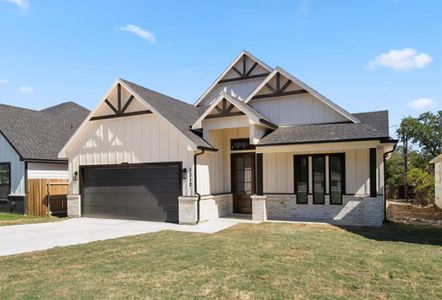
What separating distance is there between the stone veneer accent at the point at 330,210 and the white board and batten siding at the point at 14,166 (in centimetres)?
1245

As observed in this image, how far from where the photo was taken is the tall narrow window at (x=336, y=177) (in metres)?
13.9

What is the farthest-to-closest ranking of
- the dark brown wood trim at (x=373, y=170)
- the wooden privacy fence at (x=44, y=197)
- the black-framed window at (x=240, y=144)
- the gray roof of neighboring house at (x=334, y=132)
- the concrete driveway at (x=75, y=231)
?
1. the wooden privacy fence at (x=44, y=197)
2. the black-framed window at (x=240, y=144)
3. the gray roof of neighboring house at (x=334, y=132)
4. the dark brown wood trim at (x=373, y=170)
5. the concrete driveway at (x=75, y=231)

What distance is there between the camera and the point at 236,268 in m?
6.85

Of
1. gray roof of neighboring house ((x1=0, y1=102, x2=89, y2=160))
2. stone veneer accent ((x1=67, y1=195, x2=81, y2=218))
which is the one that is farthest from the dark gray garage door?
gray roof of neighboring house ((x1=0, y1=102, x2=89, y2=160))

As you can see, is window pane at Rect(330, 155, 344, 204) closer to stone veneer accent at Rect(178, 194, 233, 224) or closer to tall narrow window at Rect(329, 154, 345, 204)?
tall narrow window at Rect(329, 154, 345, 204)

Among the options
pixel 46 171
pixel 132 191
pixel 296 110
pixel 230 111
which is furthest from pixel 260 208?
pixel 46 171

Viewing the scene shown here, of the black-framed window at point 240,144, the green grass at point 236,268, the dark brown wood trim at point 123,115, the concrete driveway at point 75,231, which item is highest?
the dark brown wood trim at point 123,115

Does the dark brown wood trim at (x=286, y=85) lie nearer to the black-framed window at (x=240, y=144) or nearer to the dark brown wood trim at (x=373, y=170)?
the black-framed window at (x=240, y=144)

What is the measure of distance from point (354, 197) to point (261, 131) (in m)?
4.46

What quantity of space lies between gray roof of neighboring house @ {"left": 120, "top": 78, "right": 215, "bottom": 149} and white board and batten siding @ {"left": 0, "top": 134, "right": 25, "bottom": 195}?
26.3ft

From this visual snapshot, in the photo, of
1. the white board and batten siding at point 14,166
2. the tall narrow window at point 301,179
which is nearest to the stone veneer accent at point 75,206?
the white board and batten siding at point 14,166

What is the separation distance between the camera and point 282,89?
15.3 meters

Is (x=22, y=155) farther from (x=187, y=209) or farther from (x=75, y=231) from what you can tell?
(x=187, y=209)

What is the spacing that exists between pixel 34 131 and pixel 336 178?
679 inches
